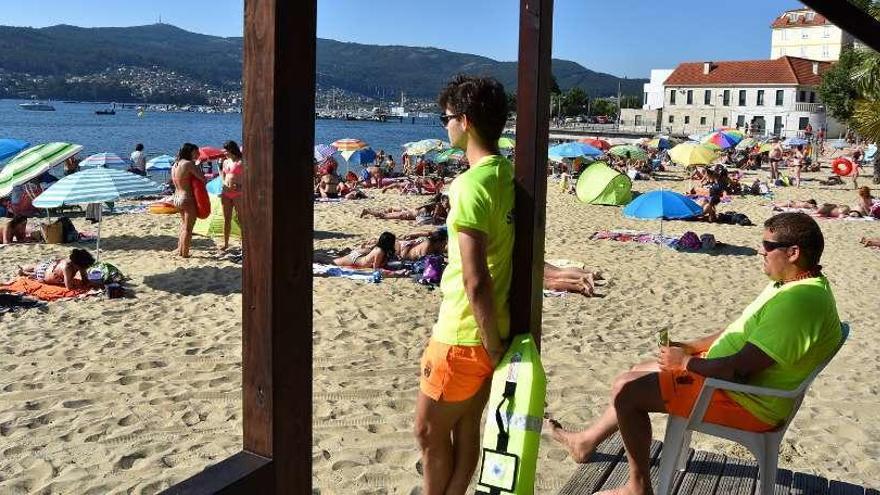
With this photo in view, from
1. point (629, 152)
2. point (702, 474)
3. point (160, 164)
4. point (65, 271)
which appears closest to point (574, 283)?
point (702, 474)

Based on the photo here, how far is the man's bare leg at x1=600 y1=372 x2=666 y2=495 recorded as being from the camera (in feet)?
9.37

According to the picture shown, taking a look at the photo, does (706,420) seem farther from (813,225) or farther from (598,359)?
(598,359)

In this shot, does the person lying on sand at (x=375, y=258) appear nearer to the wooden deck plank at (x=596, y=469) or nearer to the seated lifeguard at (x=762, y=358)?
the wooden deck plank at (x=596, y=469)

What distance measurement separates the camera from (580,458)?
11.1ft

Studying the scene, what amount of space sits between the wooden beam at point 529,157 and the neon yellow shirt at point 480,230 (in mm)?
44

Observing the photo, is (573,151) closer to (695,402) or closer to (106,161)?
(106,161)

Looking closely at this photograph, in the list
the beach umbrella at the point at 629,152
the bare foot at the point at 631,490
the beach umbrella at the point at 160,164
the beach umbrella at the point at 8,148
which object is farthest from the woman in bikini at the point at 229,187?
the beach umbrella at the point at 629,152

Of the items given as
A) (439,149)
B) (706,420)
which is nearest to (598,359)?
(706,420)

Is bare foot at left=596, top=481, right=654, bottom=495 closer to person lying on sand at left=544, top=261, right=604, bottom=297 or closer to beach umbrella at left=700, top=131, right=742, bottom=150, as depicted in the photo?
person lying on sand at left=544, top=261, right=604, bottom=297

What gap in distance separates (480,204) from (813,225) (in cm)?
139

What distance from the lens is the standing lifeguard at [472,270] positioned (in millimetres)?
2256

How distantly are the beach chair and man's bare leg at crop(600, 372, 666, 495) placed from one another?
0.23ft

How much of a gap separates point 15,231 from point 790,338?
1064cm

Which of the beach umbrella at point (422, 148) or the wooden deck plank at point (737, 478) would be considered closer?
the wooden deck plank at point (737, 478)
